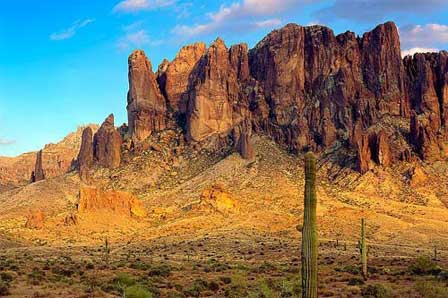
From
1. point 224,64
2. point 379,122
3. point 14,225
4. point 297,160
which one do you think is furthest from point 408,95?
point 14,225

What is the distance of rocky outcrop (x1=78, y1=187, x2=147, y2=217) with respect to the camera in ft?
319

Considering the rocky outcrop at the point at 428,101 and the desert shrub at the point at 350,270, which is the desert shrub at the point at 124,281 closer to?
the desert shrub at the point at 350,270

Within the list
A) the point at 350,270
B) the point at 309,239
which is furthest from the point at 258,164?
the point at 309,239

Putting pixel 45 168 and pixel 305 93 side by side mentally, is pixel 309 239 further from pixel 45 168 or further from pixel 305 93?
pixel 45 168

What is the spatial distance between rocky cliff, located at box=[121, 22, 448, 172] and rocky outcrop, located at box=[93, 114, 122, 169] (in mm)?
6364

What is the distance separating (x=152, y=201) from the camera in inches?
4286

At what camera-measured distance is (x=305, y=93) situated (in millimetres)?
130875

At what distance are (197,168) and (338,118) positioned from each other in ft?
97.4

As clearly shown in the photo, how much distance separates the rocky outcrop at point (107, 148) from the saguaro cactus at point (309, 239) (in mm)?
111161

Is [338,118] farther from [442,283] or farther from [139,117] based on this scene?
[442,283]

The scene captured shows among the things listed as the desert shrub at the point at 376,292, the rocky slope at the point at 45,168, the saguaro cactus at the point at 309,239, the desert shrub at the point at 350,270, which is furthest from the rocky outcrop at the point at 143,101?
the saguaro cactus at the point at 309,239

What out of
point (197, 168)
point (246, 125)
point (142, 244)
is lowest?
point (142, 244)

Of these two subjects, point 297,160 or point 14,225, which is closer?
point 14,225

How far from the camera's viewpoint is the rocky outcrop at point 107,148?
12681 cm
